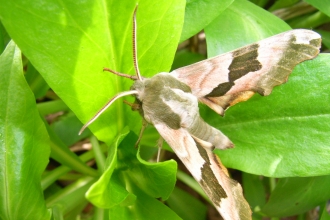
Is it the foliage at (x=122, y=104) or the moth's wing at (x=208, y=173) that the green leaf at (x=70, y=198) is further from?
the moth's wing at (x=208, y=173)

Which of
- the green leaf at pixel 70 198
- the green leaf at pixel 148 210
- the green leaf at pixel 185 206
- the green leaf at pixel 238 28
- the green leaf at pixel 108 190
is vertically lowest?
the green leaf at pixel 185 206

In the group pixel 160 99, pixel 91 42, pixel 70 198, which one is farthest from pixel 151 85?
pixel 70 198

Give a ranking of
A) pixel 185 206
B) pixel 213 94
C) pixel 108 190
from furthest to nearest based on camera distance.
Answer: pixel 185 206, pixel 213 94, pixel 108 190

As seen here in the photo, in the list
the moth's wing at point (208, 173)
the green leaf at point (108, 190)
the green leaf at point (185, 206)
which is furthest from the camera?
the green leaf at point (185, 206)

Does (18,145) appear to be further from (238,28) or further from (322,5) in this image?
(322,5)

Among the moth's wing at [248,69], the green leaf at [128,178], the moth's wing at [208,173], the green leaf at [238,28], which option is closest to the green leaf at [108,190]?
the green leaf at [128,178]

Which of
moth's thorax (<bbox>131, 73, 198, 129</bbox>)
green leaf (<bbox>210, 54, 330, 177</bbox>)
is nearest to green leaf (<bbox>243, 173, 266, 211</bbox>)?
green leaf (<bbox>210, 54, 330, 177</bbox>)
